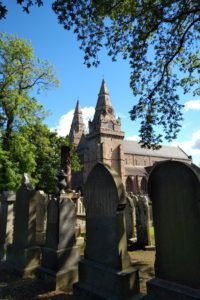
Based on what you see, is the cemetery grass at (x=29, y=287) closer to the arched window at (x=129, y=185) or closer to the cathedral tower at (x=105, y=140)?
the cathedral tower at (x=105, y=140)

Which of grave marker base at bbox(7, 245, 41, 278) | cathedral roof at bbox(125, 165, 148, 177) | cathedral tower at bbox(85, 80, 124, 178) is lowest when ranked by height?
grave marker base at bbox(7, 245, 41, 278)

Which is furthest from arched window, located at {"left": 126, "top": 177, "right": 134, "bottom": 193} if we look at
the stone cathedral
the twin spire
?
the twin spire

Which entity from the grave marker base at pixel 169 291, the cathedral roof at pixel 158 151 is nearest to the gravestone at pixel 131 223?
the grave marker base at pixel 169 291

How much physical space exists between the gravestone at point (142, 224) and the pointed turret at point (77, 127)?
64.7 metres

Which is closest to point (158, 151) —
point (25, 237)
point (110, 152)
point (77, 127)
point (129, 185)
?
point (129, 185)

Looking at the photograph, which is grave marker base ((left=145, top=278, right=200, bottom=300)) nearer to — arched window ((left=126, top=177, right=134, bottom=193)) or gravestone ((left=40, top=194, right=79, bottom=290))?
gravestone ((left=40, top=194, right=79, bottom=290))

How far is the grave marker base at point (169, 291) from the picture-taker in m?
2.78

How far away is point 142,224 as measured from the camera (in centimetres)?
825

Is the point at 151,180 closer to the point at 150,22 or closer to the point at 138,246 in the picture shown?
the point at 138,246

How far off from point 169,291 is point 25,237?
3.83 metres

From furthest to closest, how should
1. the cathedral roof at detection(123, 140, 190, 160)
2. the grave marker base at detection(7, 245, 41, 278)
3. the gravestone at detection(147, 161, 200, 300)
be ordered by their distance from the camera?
the cathedral roof at detection(123, 140, 190, 160) → the grave marker base at detection(7, 245, 41, 278) → the gravestone at detection(147, 161, 200, 300)

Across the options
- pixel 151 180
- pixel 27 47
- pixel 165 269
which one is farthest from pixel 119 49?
pixel 27 47

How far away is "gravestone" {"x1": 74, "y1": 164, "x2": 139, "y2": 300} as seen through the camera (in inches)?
141

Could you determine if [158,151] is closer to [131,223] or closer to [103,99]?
[103,99]
